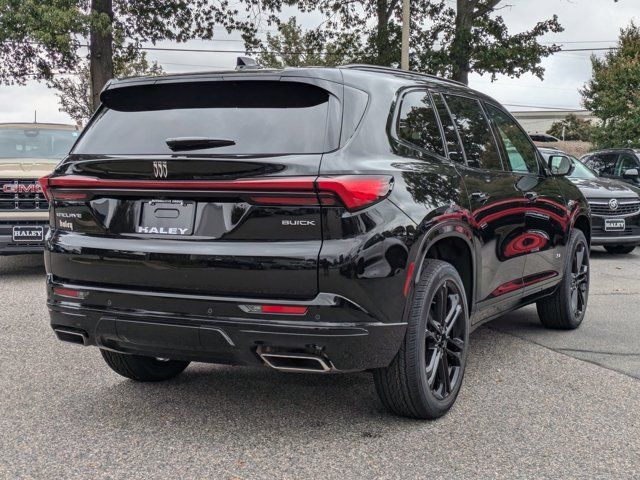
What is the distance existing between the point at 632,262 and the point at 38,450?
971 centimetres

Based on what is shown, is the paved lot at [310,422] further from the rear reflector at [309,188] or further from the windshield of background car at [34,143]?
the windshield of background car at [34,143]

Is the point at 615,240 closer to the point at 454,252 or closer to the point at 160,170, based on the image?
the point at 454,252

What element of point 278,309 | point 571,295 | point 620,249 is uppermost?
point 278,309

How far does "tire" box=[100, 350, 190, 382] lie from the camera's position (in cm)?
434

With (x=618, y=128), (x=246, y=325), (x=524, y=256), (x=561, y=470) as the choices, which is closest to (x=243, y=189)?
(x=246, y=325)

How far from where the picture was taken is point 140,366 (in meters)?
4.38

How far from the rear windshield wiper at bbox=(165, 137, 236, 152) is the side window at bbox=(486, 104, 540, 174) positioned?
241 cm

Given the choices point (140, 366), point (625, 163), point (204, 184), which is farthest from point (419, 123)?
point (625, 163)

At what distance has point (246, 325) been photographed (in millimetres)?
3225

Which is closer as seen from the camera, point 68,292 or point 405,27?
point 68,292

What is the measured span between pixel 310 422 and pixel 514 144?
2.74m

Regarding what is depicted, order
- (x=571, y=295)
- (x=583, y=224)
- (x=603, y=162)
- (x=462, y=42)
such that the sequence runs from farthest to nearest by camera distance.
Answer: (x=462, y=42) → (x=603, y=162) → (x=583, y=224) → (x=571, y=295)

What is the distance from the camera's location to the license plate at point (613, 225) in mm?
11180

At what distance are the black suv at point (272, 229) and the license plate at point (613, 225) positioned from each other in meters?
→ 7.83
